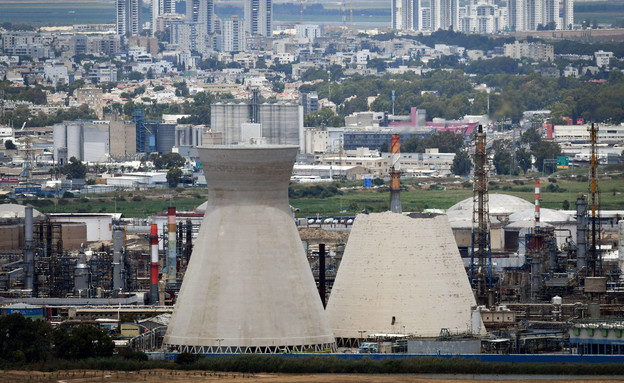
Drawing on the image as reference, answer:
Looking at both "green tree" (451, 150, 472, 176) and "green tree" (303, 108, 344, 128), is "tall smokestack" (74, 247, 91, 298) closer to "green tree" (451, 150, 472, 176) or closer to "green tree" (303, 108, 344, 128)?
"green tree" (451, 150, 472, 176)

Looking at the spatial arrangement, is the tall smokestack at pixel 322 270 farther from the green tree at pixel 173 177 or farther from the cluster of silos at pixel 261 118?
the cluster of silos at pixel 261 118

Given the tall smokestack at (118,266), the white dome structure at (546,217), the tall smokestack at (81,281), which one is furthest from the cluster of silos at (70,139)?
the tall smokestack at (81,281)

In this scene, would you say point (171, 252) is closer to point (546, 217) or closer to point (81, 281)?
point (81, 281)

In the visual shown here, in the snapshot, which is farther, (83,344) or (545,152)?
(545,152)

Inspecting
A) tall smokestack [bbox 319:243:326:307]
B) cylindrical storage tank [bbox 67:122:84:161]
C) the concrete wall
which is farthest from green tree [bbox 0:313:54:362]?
cylindrical storage tank [bbox 67:122:84:161]

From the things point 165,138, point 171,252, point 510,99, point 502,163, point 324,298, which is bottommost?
point 324,298

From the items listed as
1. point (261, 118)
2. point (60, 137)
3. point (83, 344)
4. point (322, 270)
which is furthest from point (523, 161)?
point (83, 344)

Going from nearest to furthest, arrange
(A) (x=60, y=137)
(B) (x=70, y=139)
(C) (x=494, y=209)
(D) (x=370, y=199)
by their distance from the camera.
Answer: (C) (x=494, y=209) → (D) (x=370, y=199) → (A) (x=60, y=137) → (B) (x=70, y=139)

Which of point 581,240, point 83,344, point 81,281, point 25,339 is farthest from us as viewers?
point 581,240
